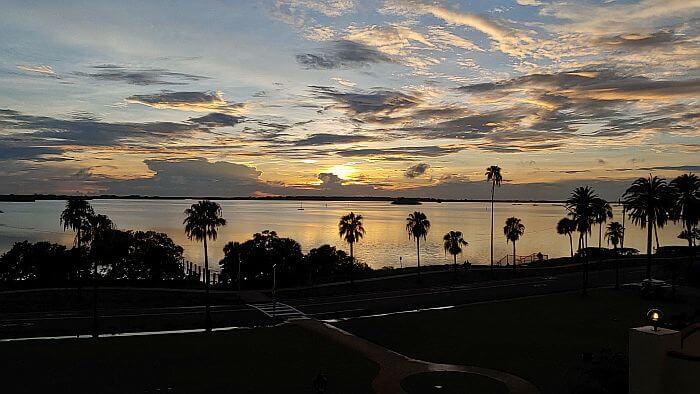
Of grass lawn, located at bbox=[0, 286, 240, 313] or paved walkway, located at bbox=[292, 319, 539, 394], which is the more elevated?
paved walkway, located at bbox=[292, 319, 539, 394]

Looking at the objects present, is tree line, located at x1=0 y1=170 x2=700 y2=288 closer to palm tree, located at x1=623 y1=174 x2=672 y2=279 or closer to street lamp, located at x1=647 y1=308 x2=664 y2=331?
palm tree, located at x1=623 y1=174 x2=672 y2=279

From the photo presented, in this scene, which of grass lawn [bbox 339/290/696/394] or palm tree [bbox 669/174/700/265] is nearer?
grass lawn [bbox 339/290/696/394]

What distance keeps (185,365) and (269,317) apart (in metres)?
14.5

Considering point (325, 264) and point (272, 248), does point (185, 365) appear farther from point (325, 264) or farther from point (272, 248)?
point (325, 264)

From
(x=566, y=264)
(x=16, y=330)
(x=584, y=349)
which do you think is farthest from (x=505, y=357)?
(x=566, y=264)

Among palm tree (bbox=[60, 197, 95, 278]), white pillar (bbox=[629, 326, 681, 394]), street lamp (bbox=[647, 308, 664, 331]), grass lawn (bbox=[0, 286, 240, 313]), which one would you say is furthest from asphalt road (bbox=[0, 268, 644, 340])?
street lamp (bbox=[647, 308, 664, 331])

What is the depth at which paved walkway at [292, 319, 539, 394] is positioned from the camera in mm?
22109

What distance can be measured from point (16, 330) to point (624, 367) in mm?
33857

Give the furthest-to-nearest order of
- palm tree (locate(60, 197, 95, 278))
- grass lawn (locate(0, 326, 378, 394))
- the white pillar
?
1. palm tree (locate(60, 197, 95, 278))
2. grass lawn (locate(0, 326, 378, 394))
3. the white pillar

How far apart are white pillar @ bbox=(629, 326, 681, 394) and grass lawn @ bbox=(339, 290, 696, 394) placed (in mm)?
10357

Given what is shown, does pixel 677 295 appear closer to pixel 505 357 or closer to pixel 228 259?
pixel 505 357

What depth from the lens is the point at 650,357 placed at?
→ 11.7 metres

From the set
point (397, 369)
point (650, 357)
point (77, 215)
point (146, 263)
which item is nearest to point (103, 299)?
point (77, 215)

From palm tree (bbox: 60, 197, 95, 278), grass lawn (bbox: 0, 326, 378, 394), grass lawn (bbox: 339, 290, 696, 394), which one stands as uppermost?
palm tree (bbox: 60, 197, 95, 278)
